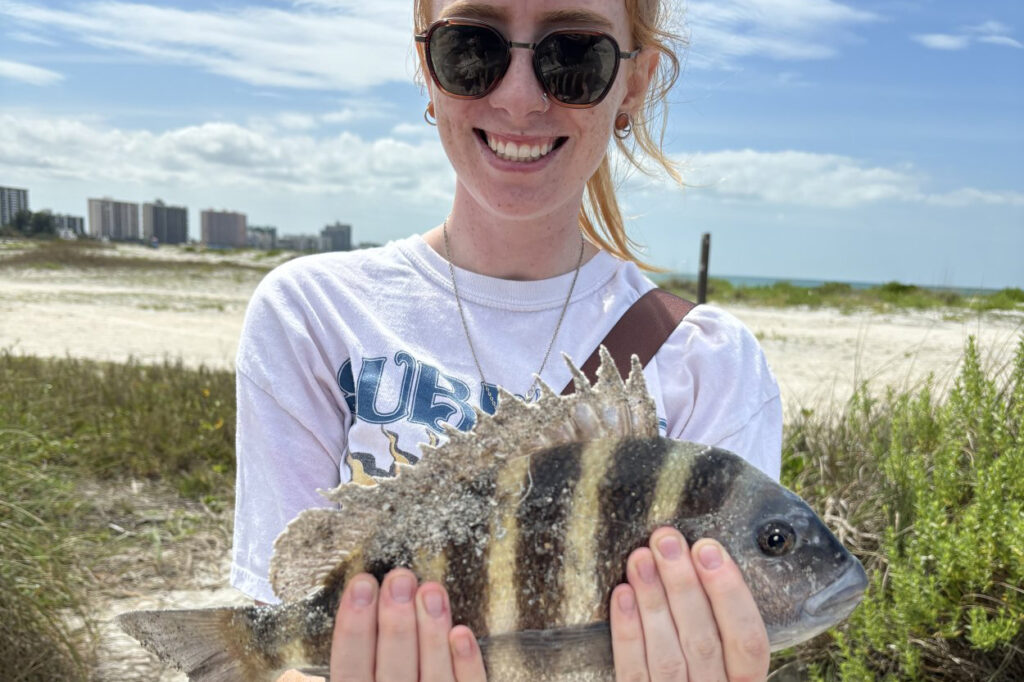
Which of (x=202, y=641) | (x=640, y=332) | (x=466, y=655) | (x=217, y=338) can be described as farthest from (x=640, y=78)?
(x=217, y=338)

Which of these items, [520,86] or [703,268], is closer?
[520,86]

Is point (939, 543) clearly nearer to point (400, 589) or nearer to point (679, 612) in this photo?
point (679, 612)

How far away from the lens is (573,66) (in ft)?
6.88

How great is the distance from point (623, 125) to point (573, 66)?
492mm

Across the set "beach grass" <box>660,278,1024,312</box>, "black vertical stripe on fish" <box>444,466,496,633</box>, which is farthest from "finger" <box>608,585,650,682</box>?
"beach grass" <box>660,278,1024,312</box>

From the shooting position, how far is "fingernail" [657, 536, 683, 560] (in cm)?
150

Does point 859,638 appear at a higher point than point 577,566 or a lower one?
lower

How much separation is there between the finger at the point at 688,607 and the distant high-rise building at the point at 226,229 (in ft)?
453

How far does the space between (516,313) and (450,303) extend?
0.64 ft

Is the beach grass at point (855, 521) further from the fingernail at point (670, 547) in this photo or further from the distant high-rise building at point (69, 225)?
the distant high-rise building at point (69, 225)

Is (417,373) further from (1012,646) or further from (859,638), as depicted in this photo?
(1012,646)

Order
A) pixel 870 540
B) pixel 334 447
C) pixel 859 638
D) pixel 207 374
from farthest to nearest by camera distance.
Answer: pixel 207 374 → pixel 870 540 → pixel 859 638 → pixel 334 447

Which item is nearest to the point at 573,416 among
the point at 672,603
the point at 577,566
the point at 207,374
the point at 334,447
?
the point at 577,566

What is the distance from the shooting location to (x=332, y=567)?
1629mm
